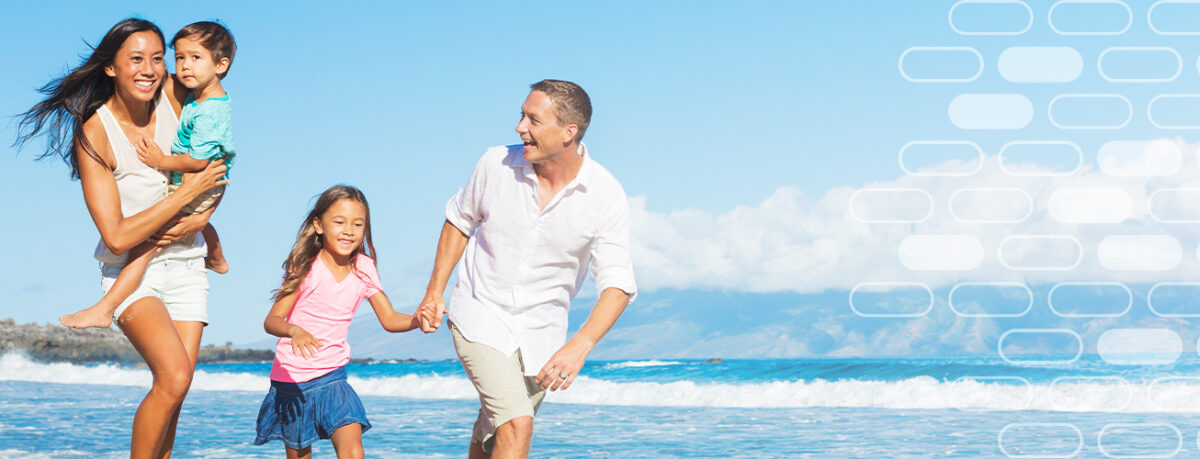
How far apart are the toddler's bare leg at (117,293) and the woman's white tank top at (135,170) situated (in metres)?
0.07

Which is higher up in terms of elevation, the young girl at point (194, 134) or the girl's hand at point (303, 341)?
the young girl at point (194, 134)

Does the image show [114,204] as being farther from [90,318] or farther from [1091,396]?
[1091,396]

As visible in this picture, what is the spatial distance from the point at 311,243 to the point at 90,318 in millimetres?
1057

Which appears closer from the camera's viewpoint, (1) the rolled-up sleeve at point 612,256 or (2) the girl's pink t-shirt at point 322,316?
(1) the rolled-up sleeve at point 612,256

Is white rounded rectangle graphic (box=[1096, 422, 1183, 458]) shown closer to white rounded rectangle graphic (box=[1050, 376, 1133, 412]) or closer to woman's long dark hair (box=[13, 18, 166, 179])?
white rounded rectangle graphic (box=[1050, 376, 1133, 412])

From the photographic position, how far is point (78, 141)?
12.5ft

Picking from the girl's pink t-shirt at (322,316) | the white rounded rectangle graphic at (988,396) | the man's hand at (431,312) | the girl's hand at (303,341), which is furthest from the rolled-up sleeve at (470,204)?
the white rounded rectangle graphic at (988,396)

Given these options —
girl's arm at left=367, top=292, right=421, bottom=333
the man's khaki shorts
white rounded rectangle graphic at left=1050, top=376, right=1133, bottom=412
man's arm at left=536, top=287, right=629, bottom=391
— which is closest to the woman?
girl's arm at left=367, top=292, right=421, bottom=333

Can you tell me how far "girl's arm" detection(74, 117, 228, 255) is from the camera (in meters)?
3.74

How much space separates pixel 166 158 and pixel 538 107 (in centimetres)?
145

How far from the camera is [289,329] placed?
4.27m

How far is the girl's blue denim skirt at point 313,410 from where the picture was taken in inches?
175

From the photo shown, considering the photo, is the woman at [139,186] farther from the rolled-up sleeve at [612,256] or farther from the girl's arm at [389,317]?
the rolled-up sleeve at [612,256]

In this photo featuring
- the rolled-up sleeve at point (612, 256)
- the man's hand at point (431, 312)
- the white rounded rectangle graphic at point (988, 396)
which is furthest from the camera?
the white rounded rectangle graphic at point (988, 396)
